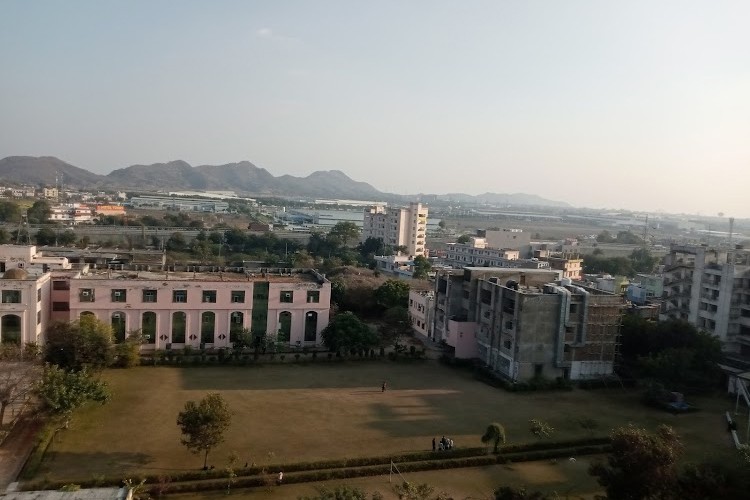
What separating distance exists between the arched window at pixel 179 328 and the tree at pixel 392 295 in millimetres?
9572

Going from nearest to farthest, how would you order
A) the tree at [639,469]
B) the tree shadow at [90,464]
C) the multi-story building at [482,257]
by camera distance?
1. the tree at [639,469]
2. the tree shadow at [90,464]
3. the multi-story building at [482,257]

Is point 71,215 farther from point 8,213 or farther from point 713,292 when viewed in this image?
point 713,292

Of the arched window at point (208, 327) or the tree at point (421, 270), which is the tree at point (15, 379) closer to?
the arched window at point (208, 327)

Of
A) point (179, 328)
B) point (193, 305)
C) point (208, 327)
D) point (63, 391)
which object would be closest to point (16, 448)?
point (63, 391)

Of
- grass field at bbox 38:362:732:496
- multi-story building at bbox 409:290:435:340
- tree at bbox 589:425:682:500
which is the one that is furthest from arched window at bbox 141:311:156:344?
tree at bbox 589:425:682:500

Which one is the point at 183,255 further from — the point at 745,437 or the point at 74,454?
the point at 745,437

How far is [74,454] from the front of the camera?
12859 millimetres

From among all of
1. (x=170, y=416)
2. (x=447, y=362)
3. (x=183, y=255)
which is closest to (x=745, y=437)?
(x=447, y=362)

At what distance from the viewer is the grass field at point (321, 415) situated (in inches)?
521

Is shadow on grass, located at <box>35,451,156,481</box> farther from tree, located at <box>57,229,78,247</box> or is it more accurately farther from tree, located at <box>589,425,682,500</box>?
tree, located at <box>57,229,78,247</box>

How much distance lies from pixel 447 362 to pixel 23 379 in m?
13.4

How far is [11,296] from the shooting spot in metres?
19.1

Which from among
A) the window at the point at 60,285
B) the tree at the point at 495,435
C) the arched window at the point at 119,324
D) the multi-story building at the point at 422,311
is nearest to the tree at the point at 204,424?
Result: the tree at the point at 495,435

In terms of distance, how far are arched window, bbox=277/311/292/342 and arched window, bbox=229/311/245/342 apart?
56.1 inches
